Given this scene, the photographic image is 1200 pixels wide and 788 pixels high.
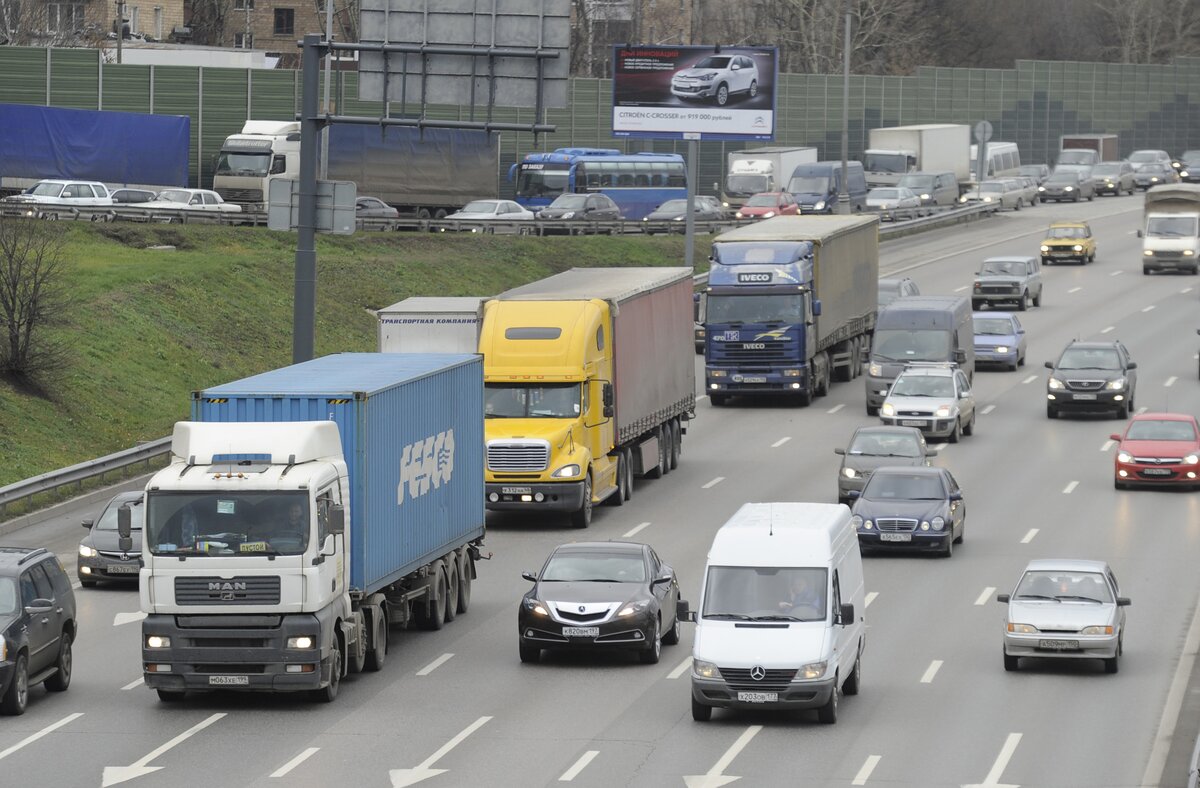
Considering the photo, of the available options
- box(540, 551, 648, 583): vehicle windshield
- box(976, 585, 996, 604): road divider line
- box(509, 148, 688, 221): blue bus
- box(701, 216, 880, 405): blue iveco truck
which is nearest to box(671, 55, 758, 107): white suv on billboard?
box(509, 148, 688, 221): blue bus

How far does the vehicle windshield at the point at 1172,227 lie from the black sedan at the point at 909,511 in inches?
1625

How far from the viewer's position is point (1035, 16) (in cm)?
15512

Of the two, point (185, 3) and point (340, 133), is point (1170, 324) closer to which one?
point (340, 133)

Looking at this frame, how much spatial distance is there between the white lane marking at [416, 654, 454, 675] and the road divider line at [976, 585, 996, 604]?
8322 mm

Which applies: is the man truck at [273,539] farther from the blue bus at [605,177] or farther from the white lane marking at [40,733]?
the blue bus at [605,177]

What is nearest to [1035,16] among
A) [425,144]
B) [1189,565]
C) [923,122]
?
[923,122]

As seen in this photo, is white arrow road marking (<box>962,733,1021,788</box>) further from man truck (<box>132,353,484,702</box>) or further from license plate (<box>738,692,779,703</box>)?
man truck (<box>132,353,484,702</box>)

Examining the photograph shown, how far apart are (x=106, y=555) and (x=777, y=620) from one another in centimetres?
1276

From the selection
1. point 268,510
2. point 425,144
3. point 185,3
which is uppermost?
point 185,3

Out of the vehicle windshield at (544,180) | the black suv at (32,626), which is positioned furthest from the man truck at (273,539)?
the vehicle windshield at (544,180)

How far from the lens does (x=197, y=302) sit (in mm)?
53312

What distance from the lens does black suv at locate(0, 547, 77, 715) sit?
2216cm

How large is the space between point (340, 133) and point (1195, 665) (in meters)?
53.9

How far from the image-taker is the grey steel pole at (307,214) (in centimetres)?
3159
